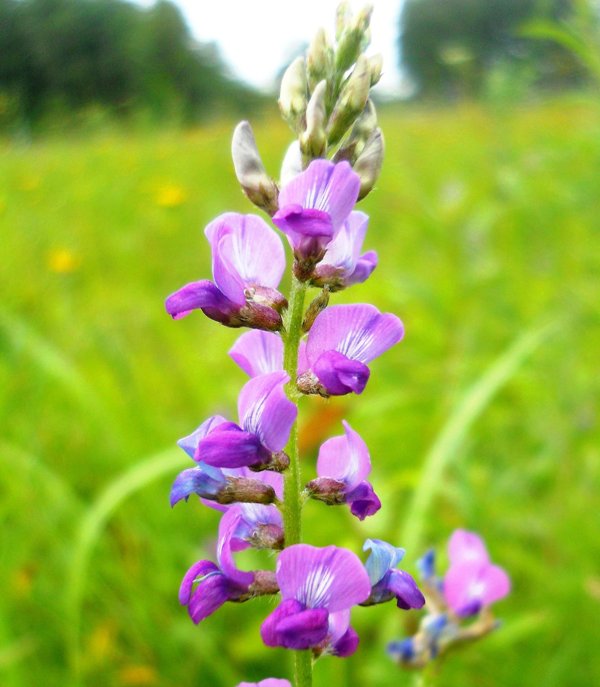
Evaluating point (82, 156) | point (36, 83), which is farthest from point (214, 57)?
point (36, 83)

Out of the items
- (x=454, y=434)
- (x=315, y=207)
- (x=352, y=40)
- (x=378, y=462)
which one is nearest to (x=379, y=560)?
(x=315, y=207)

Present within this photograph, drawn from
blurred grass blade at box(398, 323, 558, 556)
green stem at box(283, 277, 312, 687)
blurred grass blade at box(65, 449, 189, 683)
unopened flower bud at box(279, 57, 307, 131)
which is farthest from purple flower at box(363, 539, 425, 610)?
blurred grass blade at box(65, 449, 189, 683)

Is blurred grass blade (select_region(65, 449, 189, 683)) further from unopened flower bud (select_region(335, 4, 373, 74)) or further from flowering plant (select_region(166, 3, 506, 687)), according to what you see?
unopened flower bud (select_region(335, 4, 373, 74))

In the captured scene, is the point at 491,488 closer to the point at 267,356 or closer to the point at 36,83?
the point at 267,356

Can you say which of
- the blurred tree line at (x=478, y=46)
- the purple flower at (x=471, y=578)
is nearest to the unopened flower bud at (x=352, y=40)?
the purple flower at (x=471, y=578)

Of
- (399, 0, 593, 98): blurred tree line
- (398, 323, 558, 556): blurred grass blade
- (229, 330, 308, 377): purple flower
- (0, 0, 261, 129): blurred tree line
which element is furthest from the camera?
(0, 0, 261, 129): blurred tree line

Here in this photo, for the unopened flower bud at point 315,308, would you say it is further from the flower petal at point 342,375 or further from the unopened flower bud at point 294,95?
the unopened flower bud at point 294,95
